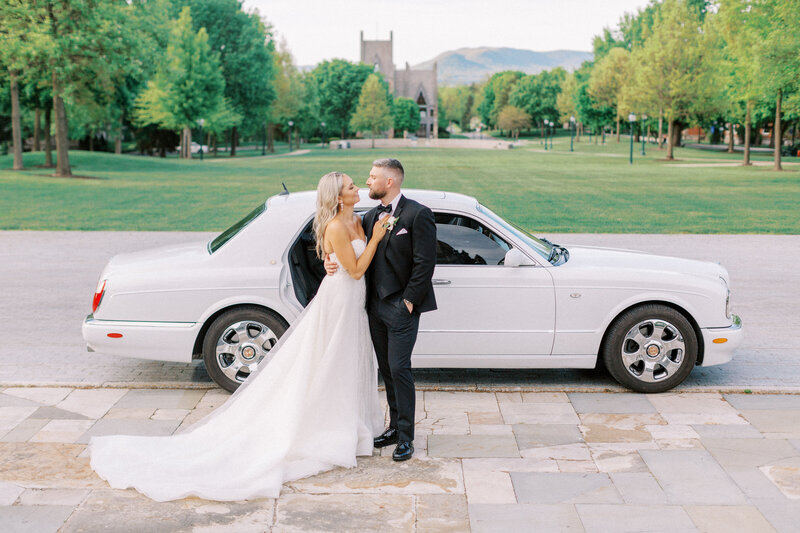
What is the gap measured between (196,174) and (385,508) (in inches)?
1628

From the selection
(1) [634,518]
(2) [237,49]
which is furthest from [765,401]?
(2) [237,49]

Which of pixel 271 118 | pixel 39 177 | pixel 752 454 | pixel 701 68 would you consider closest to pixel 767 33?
pixel 701 68

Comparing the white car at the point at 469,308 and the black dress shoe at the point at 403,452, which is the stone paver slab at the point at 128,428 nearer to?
the white car at the point at 469,308

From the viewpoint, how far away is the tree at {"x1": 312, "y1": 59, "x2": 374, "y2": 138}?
122500 millimetres

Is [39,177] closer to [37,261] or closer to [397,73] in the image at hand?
[37,261]

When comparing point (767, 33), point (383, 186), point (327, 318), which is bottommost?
point (327, 318)

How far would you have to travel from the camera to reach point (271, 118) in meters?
82.1

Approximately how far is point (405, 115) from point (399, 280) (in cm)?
14928

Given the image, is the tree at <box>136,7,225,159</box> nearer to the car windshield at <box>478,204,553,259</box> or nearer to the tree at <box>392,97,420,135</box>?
the car windshield at <box>478,204,553,259</box>

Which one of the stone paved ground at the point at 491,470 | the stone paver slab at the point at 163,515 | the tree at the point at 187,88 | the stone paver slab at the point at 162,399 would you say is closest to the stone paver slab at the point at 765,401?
the stone paved ground at the point at 491,470

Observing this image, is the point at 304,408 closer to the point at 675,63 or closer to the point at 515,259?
the point at 515,259

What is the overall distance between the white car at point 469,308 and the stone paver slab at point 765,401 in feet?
1.17

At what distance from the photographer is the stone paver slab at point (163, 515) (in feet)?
14.0

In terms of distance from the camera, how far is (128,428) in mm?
5824
